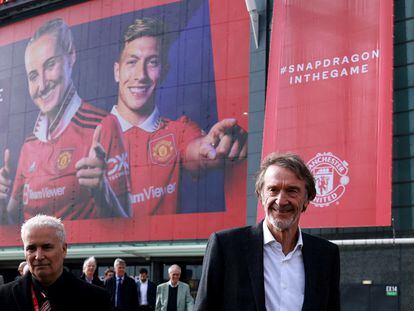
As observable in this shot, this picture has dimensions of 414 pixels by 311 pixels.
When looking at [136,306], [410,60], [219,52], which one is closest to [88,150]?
[219,52]

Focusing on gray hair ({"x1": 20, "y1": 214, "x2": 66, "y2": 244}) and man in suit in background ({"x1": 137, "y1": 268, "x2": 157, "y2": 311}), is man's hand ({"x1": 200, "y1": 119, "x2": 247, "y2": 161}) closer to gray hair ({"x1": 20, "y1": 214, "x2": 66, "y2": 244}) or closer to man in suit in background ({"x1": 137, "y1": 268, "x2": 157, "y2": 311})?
man in suit in background ({"x1": 137, "y1": 268, "x2": 157, "y2": 311})

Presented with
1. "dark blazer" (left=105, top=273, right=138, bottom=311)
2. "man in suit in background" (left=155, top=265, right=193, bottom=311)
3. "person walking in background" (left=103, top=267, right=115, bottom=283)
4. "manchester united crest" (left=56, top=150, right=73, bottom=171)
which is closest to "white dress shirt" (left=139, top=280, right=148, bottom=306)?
"person walking in background" (left=103, top=267, right=115, bottom=283)

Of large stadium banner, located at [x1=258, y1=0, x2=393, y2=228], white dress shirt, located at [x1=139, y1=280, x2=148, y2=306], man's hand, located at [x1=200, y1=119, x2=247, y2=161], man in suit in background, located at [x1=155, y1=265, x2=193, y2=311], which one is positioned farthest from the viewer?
man's hand, located at [x1=200, y1=119, x2=247, y2=161]

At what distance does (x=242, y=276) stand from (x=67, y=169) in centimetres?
2943

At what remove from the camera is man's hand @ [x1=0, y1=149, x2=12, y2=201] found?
1331 inches

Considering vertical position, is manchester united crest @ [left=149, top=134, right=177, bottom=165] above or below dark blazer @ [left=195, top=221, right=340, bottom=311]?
above

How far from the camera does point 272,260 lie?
318 centimetres

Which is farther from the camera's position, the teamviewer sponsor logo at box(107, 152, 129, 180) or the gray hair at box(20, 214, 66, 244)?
the teamviewer sponsor logo at box(107, 152, 129, 180)

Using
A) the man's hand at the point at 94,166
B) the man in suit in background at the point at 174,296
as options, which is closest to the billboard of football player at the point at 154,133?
the man's hand at the point at 94,166

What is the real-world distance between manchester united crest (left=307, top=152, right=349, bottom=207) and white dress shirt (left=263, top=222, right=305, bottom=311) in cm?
1978

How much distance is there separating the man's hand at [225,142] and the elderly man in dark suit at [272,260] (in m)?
24.0

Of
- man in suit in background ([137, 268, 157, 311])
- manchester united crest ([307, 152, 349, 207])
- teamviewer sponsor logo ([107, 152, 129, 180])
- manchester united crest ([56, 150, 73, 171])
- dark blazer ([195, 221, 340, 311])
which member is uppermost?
manchester united crest ([56, 150, 73, 171])

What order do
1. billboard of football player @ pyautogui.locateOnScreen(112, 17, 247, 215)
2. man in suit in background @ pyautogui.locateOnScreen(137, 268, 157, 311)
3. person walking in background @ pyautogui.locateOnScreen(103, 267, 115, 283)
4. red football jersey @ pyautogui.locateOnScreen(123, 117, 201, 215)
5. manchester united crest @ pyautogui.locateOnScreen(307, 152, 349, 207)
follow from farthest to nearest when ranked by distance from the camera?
red football jersey @ pyautogui.locateOnScreen(123, 117, 201, 215)
billboard of football player @ pyautogui.locateOnScreen(112, 17, 247, 215)
manchester united crest @ pyautogui.locateOnScreen(307, 152, 349, 207)
man in suit in background @ pyautogui.locateOnScreen(137, 268, 157, 311)
person walking in background @ pyautogui.locateOnScreen(103, 267, 115, 283)

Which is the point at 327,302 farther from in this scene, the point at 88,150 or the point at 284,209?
the point at 88,150
